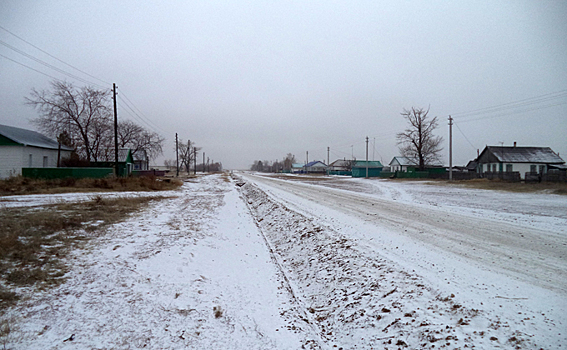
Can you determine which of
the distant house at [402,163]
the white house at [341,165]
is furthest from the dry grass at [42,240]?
the white house at [341,165]

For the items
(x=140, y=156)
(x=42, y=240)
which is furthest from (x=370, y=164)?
(x=42, y=240)

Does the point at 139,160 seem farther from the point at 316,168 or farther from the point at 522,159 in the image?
the point at 316,168

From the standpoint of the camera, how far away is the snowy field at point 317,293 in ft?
13.9

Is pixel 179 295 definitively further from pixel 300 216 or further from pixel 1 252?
pixel 300 216

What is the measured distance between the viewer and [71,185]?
26.1 m

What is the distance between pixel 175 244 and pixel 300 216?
5.66 m

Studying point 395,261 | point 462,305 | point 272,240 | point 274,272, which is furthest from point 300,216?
point 462,305

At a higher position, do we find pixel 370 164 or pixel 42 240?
pixel 370 164

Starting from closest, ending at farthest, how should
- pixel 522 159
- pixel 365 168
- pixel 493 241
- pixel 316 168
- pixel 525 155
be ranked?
pixel 493 241
pixel 522 159
pixel 525 155
pixel 365 168
pixel 316 168

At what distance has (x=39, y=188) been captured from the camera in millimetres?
23672

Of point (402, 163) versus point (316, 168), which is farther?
point (316, 168)

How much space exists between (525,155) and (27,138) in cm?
7349

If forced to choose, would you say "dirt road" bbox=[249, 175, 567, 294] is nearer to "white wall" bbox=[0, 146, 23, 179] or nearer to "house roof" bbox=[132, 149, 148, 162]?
"white wall" bbox=[0, 146, 23, 179]

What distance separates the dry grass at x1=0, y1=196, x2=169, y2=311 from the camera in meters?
5.72
